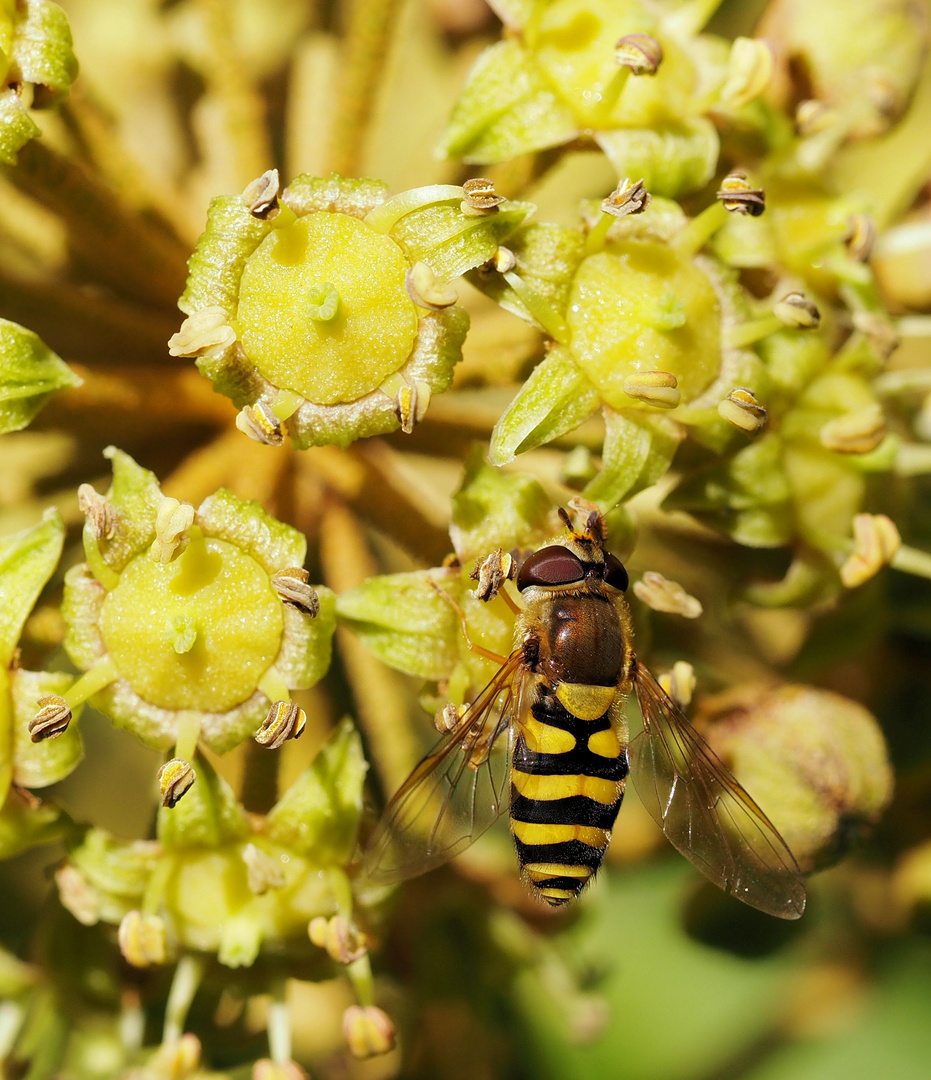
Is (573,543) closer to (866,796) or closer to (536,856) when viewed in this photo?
(536,856)

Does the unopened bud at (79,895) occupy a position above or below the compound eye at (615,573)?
below

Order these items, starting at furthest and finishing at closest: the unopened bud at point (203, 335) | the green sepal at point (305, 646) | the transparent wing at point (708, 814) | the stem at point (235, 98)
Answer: the stem at point (235, 98), the transparent wing at point (708, 814), the green sepal at point (305, 646), the unopened bud at point (203, 335)

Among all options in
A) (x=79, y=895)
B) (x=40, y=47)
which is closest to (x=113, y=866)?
(x=79, y=895)

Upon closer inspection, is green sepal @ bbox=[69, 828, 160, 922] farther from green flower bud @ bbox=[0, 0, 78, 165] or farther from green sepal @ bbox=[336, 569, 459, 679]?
green flower bud @ bbox=[0, 0, 78, 165]

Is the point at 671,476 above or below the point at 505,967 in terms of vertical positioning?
above

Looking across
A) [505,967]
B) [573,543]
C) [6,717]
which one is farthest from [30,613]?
[505,967]

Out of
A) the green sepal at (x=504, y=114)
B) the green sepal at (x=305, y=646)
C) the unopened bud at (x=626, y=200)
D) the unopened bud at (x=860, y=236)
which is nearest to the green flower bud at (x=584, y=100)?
the green sepal at (x=504, y=114)

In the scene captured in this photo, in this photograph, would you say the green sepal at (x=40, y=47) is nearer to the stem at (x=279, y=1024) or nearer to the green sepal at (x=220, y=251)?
the green sepal at (x=220, y=251)
